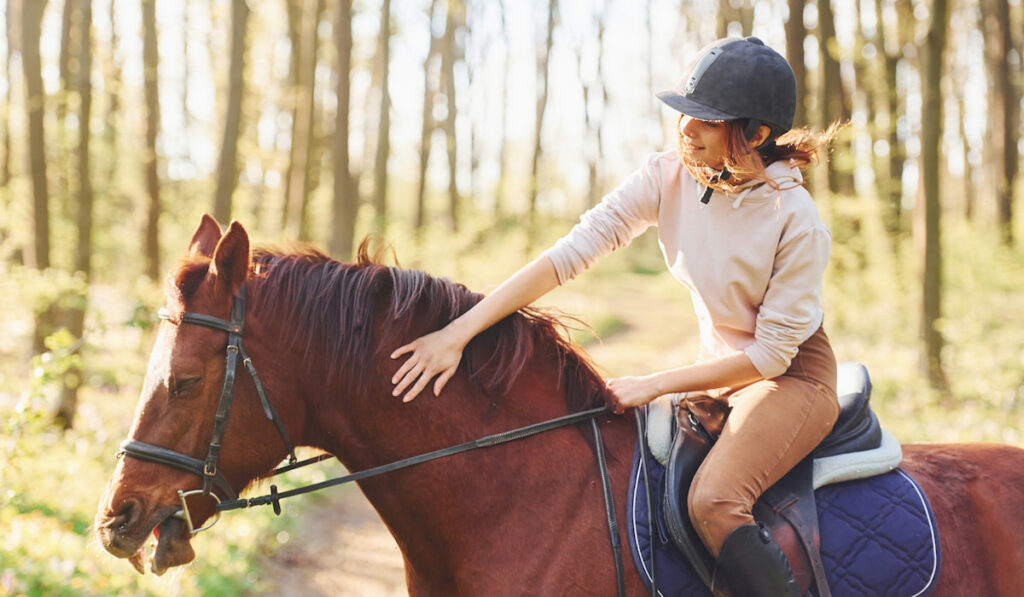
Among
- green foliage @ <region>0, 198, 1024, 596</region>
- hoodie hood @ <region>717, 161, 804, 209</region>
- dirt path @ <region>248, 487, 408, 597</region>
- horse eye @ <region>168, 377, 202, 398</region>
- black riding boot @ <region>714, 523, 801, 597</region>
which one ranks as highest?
hoodie hood @ <region>717, 161, 804, 209</region>

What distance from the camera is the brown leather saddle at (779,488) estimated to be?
221 centimetres

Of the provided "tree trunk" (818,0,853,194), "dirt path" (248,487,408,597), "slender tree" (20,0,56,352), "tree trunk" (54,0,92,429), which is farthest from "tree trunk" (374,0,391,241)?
"dirt path" (248,487,408,597)

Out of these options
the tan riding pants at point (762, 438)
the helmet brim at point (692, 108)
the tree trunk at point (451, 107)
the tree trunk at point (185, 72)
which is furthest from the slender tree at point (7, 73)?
the tan riding pants at point (762, 438)

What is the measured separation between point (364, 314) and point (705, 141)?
123cm

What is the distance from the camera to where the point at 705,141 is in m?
2.36

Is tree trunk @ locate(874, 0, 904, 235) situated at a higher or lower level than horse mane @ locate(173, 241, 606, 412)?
higher

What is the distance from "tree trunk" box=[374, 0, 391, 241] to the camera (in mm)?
16438

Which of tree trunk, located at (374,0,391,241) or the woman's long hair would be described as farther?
tree trunk, located at (374,0,391,241)

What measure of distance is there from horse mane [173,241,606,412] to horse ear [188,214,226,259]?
0.15 metres

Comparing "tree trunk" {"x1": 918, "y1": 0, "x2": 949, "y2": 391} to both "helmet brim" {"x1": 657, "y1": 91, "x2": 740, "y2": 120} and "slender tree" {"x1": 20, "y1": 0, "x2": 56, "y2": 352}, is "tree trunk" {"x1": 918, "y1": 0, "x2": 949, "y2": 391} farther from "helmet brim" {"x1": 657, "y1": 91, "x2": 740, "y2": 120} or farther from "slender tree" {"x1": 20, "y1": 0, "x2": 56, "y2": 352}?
"slender tree" {"x1": 20, "y1": 0, "x2": 56, "y2": 352}

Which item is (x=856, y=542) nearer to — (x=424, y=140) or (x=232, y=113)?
(x=232, y=113)

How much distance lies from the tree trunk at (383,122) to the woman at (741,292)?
13.5 m

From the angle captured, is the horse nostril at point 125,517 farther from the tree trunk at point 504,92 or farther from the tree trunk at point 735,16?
the tree trunk at point 504,92

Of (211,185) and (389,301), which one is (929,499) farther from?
(211,185)
